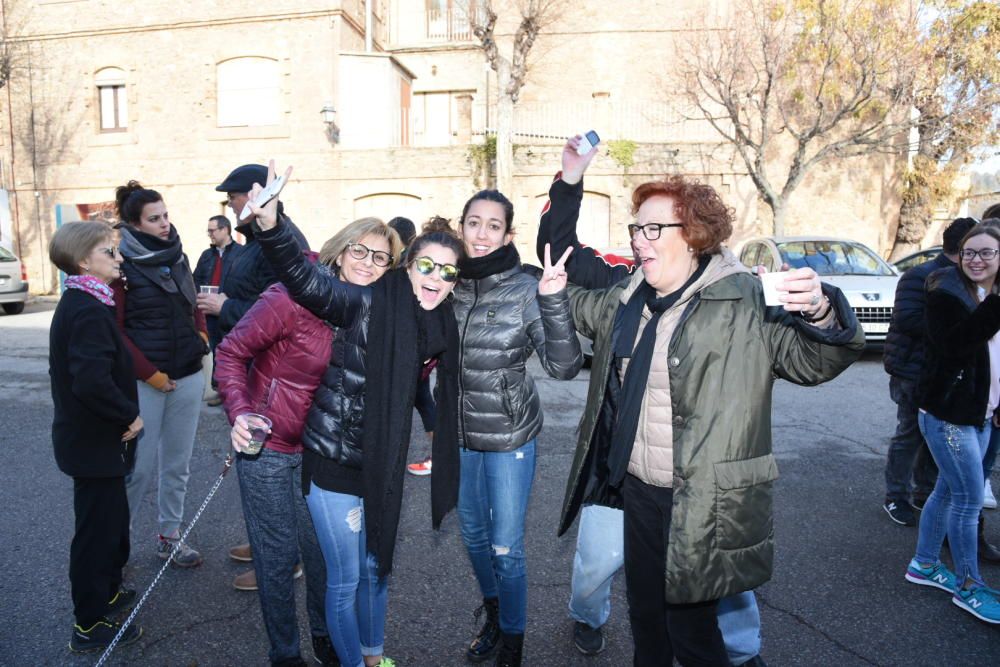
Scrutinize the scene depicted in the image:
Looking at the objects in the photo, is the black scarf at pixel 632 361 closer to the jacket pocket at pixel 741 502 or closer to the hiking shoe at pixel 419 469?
the jacket pocket at pixel 741 502

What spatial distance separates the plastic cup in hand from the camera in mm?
2578

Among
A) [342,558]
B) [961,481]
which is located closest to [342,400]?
[342,558]

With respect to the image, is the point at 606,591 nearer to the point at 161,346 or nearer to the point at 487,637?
the point at 487,637

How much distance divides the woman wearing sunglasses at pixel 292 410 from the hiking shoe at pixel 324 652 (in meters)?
0.15

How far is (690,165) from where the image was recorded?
19344 millimetres

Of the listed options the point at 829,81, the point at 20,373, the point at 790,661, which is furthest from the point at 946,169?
the point at 20,373

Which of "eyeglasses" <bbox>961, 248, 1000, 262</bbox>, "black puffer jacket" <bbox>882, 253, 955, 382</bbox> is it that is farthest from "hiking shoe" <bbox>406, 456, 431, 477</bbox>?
"eyeglasses" <bbox>961, 248, 1000, 262</bbox>

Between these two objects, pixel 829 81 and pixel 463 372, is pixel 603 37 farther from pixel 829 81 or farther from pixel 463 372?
pixel 463 372

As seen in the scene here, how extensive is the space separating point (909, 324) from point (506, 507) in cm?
307

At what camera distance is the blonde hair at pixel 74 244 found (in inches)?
134

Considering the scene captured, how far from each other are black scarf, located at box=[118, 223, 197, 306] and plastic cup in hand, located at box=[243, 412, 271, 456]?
190 cm

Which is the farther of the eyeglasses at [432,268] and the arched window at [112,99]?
the arched window at [112,99]

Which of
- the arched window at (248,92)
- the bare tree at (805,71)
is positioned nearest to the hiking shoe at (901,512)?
the bare tree at (805,71)

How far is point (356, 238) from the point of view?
9.62 ft
